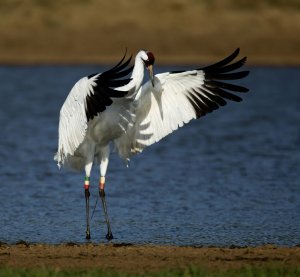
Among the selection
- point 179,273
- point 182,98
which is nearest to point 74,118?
point 182,98

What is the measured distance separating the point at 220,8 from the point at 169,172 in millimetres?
21351

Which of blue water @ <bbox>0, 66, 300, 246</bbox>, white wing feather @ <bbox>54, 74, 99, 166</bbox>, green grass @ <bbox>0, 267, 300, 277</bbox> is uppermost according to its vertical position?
white wing feather @ <bbox>54, 74, 99, 166</bbox>

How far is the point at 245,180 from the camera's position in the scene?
15938 mm

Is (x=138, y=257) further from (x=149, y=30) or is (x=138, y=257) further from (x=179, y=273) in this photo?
(x=149, y=30)

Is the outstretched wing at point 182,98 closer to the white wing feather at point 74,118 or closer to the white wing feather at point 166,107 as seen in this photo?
the white wing feather at point 166,107

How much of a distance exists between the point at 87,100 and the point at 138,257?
6.64 feet

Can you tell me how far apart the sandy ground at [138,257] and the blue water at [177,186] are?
123cm

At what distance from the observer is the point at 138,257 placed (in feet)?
32.4

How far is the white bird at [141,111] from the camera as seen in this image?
11.8 m

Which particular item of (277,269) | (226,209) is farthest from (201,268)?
(226,209)

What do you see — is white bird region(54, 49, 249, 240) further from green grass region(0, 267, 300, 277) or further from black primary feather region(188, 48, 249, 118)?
green grass region(0, 267, 300, 277)

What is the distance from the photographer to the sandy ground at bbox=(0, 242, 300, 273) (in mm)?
9477

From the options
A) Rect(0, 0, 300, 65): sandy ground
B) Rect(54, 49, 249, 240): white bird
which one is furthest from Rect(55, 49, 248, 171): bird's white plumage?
Rect(0, 0, 300, 65): sandy ground

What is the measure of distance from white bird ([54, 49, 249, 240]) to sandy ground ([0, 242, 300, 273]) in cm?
162
